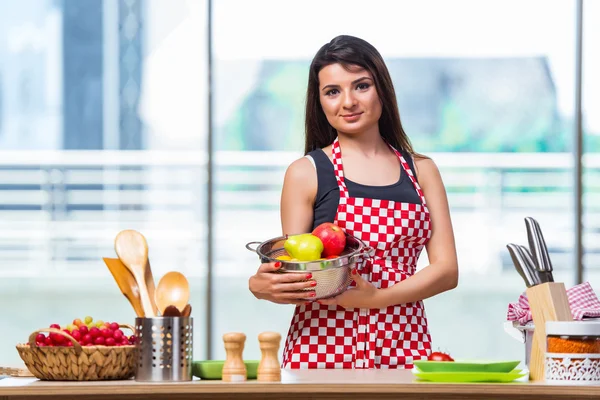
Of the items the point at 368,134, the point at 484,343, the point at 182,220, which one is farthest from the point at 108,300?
the point at 368,134

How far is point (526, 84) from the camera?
4340 mm

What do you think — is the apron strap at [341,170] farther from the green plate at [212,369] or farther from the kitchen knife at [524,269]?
the green plate at [212,369]

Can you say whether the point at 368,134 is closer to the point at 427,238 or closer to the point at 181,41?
→ the point at 427,238

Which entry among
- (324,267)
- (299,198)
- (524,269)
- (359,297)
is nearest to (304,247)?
(324,267)

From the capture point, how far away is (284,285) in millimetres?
1938

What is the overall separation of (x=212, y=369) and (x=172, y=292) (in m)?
0.17

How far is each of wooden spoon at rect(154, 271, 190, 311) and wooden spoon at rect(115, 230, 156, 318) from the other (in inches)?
0.9

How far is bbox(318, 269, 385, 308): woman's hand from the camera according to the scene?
204 centimetres

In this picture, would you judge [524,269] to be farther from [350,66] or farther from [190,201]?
[190,201]

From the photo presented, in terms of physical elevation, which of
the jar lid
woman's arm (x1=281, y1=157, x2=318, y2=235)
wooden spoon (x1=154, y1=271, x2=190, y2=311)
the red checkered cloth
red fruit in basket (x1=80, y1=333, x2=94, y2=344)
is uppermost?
woman's arm (x1=281, y1=157, x2=318, y2=235)

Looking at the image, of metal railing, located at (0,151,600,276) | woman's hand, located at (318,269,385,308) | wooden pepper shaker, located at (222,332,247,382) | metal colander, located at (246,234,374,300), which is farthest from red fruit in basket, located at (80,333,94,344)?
metal railing, located at (0,151,600,276)

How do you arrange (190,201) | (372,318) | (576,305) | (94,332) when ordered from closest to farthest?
1. (94,332)
2. (576,305)
3. (372,318)
4. (190,201)

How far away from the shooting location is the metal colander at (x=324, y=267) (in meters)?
1.89

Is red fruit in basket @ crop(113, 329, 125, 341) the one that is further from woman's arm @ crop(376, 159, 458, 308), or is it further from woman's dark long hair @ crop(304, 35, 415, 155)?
woman's dark long hair @ crop(304, 35, 415, 155)
